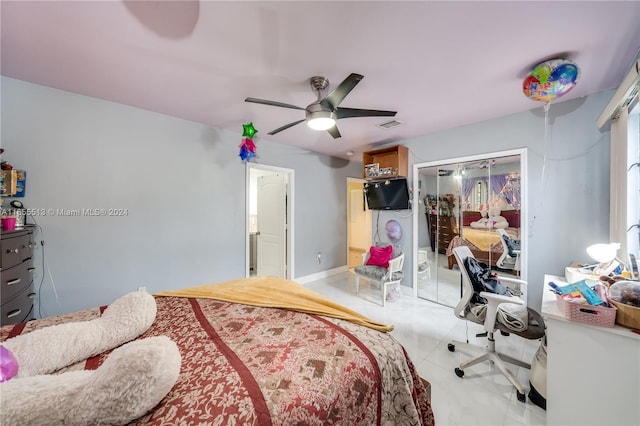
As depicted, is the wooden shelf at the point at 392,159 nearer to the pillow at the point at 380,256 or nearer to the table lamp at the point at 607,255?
the pillow at the point at 380,256

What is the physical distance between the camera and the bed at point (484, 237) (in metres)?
2.78

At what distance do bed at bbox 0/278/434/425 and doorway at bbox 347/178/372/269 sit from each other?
13.2ft

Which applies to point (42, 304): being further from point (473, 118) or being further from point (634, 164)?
point (634, 164)

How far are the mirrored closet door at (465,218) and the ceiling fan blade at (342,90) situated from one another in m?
2.15

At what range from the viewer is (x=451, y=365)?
2.05 m

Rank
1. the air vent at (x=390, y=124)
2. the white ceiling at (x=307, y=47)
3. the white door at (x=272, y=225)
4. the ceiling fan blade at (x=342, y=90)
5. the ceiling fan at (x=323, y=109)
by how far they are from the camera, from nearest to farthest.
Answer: the white ceiling at (x=307, y=47) < the ceiling fan blade at (x=342, y=90) < the ceiling fan at (x=323, y=109) < the air vent at (x=390, y=124) < the white door at (x=272, y=225)

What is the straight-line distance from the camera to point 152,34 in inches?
60.7

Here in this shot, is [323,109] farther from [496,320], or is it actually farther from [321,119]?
[496,320]

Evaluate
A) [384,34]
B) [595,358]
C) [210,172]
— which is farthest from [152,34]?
[595,358]

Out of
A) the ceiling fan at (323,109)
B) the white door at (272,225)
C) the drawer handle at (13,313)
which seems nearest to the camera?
the drawer handle at (13,313)

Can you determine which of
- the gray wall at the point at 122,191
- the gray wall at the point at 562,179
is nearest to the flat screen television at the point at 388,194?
the gray wall at the point at 562,179

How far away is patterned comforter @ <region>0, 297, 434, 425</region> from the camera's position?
0.76 m

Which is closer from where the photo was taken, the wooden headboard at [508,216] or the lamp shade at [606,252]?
the lamp shade at [606,252]

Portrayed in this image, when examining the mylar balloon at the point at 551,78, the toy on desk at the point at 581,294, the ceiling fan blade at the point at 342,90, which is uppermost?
the mylar balloon at the point at 551,78
